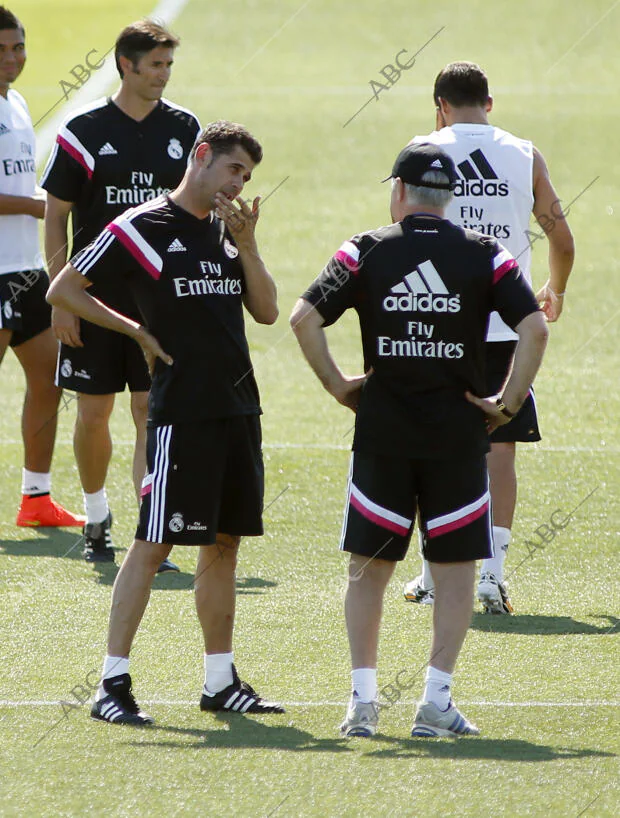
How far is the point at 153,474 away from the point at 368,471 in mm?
679

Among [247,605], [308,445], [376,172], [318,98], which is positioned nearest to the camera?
[247,605]

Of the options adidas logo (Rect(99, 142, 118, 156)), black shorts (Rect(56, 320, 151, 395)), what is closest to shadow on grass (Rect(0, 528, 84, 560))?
black shorts (Rect(56, 320, 151, 395))

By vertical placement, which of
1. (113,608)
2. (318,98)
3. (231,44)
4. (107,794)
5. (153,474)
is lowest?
(107,794)

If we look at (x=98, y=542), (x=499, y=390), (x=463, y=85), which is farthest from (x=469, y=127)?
(x=98, y=542)

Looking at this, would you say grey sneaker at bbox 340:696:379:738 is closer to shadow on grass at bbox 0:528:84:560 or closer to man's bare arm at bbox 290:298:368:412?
man's bare arm at bbox 290:298:368:412

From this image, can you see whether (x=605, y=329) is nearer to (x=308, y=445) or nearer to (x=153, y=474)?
(x=308, y=445)

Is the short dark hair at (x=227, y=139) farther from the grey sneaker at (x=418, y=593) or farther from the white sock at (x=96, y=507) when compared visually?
the white sock at (x=96, y=507)

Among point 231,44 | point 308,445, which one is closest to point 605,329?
point 308,445

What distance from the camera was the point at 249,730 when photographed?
441cm

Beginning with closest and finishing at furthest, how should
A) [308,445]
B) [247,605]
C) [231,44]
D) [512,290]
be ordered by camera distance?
[512,290] < [247,605] < [308,445] < [231,44]

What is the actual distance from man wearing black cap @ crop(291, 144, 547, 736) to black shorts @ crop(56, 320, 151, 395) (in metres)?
2.28

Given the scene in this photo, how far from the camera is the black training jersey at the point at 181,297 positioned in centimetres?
454

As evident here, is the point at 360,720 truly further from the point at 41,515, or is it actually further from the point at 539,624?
the point at 41,515

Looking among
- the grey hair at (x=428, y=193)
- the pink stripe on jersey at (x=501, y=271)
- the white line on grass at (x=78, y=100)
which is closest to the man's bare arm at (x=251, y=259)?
the grey hair at (x=428, y=193)
